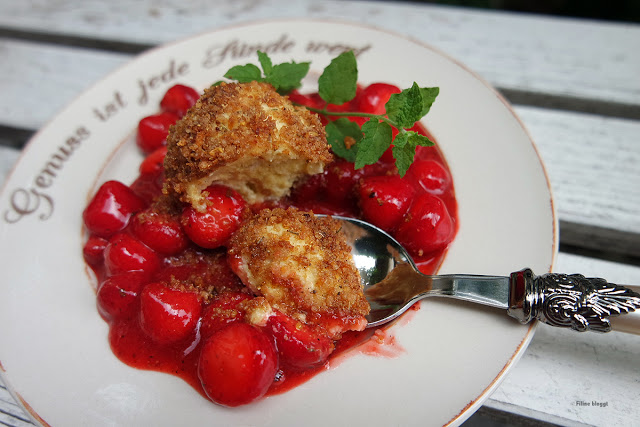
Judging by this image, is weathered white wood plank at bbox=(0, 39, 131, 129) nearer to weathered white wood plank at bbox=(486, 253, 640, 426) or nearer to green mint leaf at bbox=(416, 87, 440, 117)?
green mint leaf at bbox=(416, 87, 440, 117)

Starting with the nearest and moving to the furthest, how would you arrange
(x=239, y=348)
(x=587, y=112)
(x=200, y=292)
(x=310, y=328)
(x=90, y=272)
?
(x=239, y=348)
(x=310, y=328)
(x=200, y=292)
(x=90, y=272)
(x=587, y=112)

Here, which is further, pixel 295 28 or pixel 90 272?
pixel 295 28

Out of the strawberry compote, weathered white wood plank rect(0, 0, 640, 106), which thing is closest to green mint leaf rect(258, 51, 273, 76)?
the strawberry compote

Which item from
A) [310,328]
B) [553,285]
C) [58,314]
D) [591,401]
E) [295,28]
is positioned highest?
[295,28]

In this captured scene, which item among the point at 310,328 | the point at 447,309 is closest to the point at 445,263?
the point at 447,309

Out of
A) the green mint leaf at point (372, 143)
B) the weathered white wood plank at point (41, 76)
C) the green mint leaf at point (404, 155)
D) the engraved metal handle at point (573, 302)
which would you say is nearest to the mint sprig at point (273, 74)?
the green mint leaf at point (372, 143)

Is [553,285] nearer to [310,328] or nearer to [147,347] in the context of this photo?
[310,328]

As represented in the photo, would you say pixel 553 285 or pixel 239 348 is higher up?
pixel 553 285
